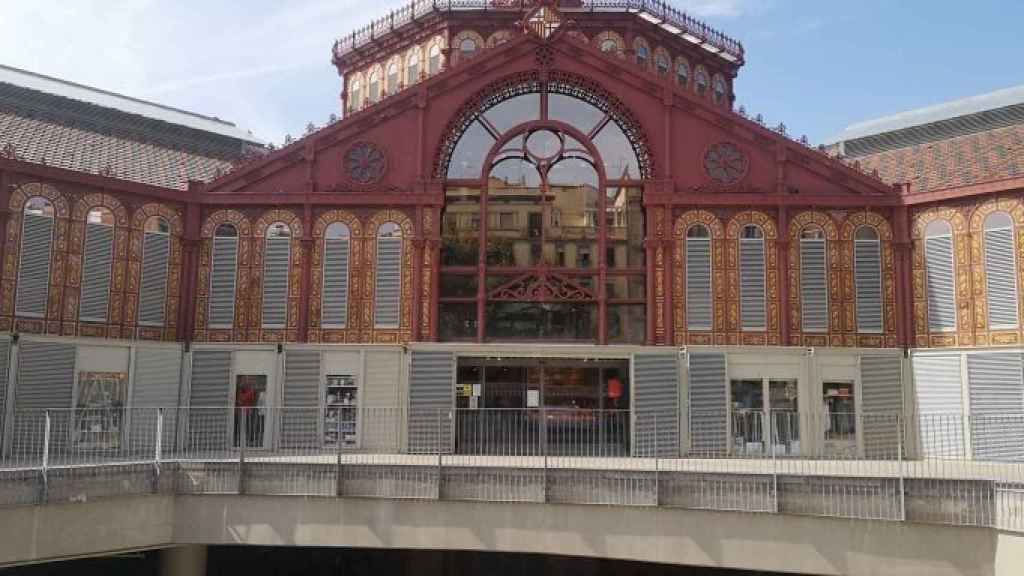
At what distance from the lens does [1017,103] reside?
30.1 m

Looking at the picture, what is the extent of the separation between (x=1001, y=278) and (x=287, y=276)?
837 inches

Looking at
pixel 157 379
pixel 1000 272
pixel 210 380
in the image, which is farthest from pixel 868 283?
pixel 157 379

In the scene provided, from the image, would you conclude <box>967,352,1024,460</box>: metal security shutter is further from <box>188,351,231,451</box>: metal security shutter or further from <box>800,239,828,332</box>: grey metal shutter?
<box>188,351,231,451</box>: metal security shutter

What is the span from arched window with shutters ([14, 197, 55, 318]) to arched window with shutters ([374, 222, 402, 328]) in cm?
941

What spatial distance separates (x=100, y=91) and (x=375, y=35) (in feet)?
36.3

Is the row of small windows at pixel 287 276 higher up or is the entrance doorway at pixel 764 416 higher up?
the row of small windows at pixel 287 276

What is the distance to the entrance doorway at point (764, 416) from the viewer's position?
26234mm

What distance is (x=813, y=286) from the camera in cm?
2838

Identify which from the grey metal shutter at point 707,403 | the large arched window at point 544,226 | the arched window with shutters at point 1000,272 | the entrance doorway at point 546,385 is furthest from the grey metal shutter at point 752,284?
the arched window with shutters at point 1000,272

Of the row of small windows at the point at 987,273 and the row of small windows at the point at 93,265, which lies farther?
the row of small windows at the point at 987,273

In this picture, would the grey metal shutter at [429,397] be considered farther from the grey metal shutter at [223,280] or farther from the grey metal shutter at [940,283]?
the grey metal shutter at [940,283]

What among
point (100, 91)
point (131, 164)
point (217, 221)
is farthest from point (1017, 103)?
point (100, 91)

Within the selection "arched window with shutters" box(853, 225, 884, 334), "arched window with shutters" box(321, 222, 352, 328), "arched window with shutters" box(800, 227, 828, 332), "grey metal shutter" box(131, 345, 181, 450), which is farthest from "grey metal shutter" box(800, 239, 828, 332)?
"grey metal shutter" box(131, 345, 181, 450)

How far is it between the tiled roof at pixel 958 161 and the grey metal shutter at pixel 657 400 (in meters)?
9.50
